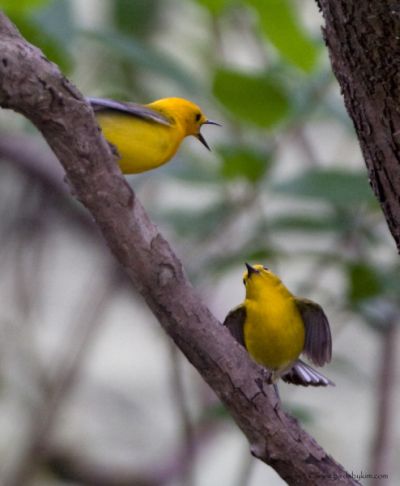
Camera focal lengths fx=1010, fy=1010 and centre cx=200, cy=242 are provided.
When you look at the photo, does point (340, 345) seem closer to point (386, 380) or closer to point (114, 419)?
point (114, 419)

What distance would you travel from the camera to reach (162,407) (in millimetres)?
4488

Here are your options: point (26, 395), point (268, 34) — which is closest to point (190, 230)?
point (268, 34)

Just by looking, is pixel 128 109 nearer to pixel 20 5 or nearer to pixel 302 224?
pixel 20 5

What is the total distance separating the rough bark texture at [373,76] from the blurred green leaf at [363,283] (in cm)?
97

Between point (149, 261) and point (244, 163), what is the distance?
3.45ft

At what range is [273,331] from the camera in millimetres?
1343

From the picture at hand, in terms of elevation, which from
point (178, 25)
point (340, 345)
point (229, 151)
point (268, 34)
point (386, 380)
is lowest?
point (386, 380)

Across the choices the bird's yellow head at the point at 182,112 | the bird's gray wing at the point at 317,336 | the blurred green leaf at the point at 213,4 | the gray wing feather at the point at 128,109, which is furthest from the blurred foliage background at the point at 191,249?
the bird's gray wing at the point at 317,336

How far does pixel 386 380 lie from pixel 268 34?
0.94m

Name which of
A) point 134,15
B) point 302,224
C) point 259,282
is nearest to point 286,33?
point 302,224

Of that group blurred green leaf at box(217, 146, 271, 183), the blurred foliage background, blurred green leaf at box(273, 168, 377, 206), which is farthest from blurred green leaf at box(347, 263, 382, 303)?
blurred green leaf at box(217, 146, 271, 183)

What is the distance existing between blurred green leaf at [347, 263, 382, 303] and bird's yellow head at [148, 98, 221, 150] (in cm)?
86

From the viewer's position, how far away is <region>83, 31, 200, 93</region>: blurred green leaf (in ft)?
7.34

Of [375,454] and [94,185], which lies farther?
[375,454]
